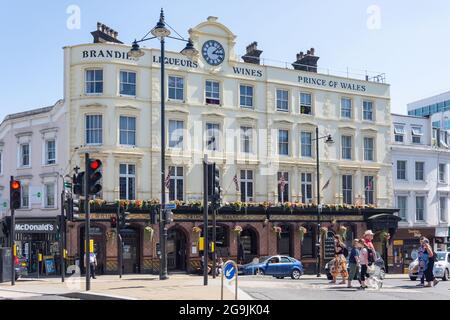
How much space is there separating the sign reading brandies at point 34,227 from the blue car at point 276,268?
12.2 metres

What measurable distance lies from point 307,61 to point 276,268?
18.2 metres

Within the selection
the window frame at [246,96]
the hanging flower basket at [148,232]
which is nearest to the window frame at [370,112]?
the window frame at [246,96]

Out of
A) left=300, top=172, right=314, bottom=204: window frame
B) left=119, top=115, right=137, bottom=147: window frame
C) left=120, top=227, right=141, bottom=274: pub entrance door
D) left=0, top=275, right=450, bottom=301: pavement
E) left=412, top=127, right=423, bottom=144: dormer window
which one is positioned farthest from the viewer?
left=412, top=127, right=423, bottom=144: dormer window

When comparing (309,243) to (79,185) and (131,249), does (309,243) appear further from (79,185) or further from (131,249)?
(79,185)

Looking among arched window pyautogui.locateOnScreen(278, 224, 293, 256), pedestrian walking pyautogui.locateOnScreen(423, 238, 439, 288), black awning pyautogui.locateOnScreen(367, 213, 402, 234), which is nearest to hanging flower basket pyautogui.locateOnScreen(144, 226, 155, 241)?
arched window pyautogui.locateOnScreen(278, 224, 293, 256)

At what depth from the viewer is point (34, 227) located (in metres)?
41.4

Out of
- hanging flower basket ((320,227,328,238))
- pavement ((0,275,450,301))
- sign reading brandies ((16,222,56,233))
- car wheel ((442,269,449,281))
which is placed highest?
sign reading brandies ((16,222,56,233))

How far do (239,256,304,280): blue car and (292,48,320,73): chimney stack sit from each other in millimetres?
16840

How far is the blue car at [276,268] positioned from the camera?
3575 cm

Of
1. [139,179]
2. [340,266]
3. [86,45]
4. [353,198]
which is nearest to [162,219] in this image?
[340,266]

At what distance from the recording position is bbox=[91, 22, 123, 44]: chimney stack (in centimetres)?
4206

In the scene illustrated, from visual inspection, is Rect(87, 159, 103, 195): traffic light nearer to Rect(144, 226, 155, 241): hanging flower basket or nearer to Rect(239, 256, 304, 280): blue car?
Rect(239, 256, 304, 280): blue car
